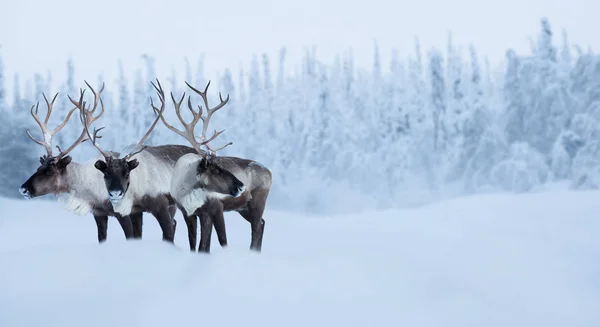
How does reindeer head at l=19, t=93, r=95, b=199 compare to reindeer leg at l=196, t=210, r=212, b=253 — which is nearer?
reindeer leg at l=196, t=210, r=212, b=253

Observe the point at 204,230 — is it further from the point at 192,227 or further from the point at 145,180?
the point at 145,180

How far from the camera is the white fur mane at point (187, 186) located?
7.68 meters

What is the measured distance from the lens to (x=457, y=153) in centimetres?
3328

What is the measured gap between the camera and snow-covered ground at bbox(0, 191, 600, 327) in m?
5.41

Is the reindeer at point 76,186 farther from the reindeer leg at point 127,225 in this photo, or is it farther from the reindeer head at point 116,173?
the reindeer head at point 116,173

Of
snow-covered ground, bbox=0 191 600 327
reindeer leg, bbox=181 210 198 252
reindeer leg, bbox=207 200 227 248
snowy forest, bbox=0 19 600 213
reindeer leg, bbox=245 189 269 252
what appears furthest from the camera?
snowy forest, bbox=0 19 600 213

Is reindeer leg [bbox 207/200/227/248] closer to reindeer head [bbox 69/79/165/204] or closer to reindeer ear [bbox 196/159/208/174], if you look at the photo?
reindeer ear [bbox 196/159/208/174]

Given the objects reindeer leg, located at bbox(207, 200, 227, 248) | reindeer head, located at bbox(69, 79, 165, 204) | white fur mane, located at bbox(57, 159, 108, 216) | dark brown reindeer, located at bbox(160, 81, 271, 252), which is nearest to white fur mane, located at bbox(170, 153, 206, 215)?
dark brown reindeer, located at bbox(160, 81, 271, 252)

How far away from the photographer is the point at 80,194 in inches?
321

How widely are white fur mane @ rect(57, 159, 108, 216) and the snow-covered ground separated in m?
0.67

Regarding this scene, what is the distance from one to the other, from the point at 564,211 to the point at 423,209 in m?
3.30

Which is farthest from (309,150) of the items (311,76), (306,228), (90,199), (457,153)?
(90,199)

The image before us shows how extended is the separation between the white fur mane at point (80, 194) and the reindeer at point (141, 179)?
0.58 ft

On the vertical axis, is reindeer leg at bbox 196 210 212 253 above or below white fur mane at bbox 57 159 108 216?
below
